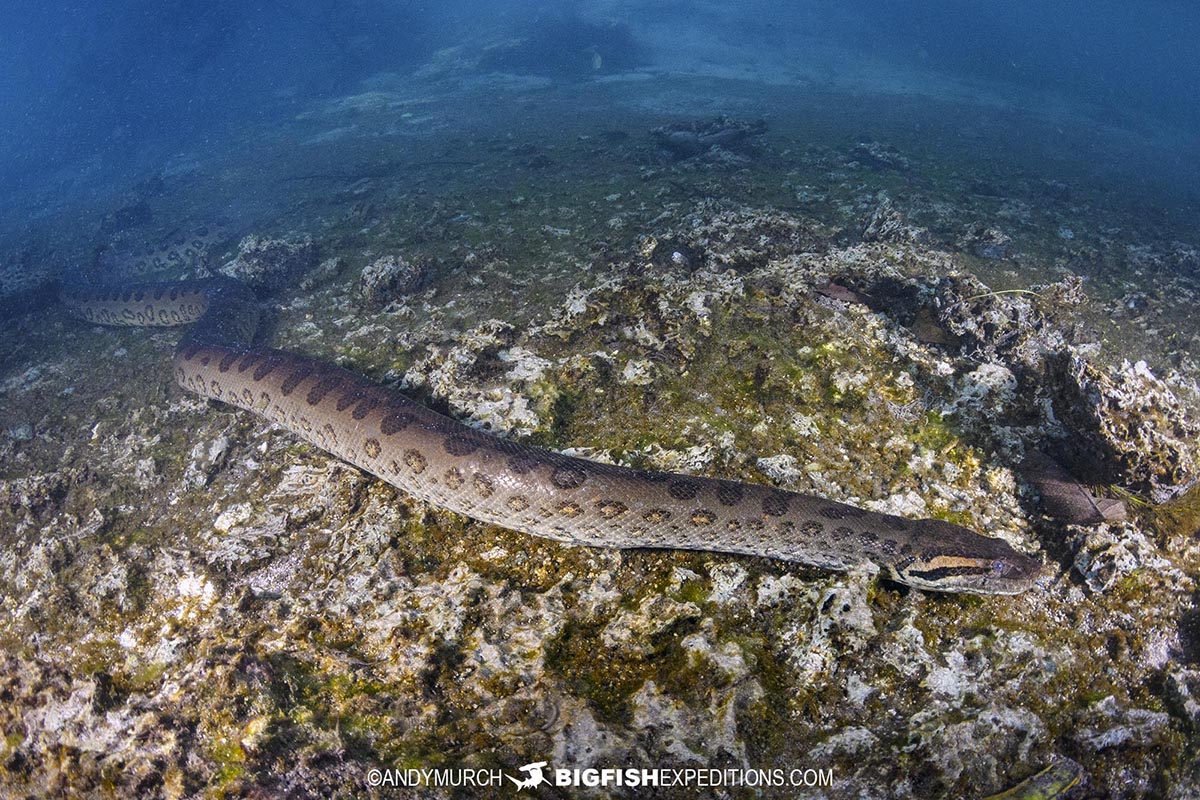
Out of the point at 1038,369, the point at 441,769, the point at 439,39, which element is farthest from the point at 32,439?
the point at 439,39

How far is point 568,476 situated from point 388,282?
5132mm

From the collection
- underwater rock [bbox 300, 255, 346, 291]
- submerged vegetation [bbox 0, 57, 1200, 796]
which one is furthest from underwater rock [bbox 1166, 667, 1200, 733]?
underwater rock [bbox 300, 255, 346, 291]

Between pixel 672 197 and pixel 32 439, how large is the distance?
10138mm

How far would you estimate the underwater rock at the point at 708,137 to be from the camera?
14.6 metres

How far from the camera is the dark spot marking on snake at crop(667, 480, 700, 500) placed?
4.17m

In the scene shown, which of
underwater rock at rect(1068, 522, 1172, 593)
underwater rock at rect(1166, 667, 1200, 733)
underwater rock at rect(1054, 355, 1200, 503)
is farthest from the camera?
underwater rock at rect(1054, 355, 1200, 503)

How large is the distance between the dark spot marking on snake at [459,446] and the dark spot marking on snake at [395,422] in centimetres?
50

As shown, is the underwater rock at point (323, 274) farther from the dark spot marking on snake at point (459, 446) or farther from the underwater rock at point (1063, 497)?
the underwater rock at point (1063, 497)

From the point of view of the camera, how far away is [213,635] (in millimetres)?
3697

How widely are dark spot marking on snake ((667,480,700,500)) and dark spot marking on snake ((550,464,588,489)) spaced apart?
65 cm

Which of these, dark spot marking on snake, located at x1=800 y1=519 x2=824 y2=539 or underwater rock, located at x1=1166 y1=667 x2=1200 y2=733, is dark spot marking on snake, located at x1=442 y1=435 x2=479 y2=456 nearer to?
dark spot marking on snake, located at x1=800 y1=519 x2=824 y2=539

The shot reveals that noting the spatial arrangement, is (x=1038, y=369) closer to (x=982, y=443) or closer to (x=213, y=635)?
(x=982, y=443)

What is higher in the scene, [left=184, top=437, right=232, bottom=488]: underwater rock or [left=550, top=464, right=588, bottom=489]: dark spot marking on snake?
[left=550, top=464, right=588, bottom=489]: dark spot marking on snake

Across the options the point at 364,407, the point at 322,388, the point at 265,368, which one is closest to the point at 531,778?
the point at 364,407
